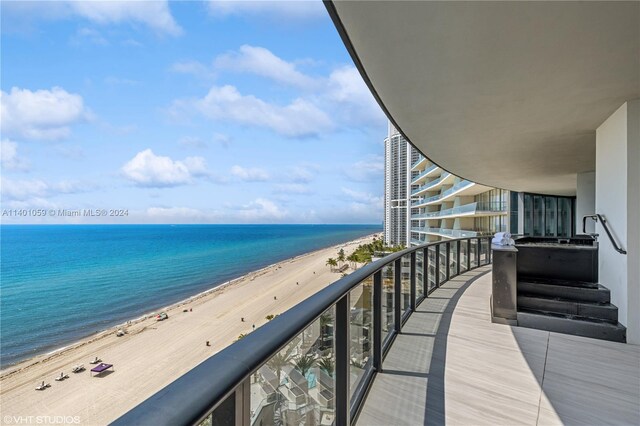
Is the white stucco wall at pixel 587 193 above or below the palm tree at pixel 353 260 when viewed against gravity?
above

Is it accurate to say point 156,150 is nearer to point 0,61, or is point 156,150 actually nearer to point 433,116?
point 0,61

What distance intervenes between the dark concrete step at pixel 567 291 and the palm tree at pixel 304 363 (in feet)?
14.8

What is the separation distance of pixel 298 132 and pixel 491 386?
74.0 meters

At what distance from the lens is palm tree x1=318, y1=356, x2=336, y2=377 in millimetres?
Answer: 1785

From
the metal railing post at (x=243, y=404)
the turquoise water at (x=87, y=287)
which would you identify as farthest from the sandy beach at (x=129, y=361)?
the metal railing post at (x=243, y=404)

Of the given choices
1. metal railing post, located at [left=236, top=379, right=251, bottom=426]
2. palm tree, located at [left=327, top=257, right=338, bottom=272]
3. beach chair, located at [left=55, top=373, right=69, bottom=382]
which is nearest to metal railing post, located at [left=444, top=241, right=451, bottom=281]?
metal railing post, located at [left=236, top=379, right=251, bottom=426]

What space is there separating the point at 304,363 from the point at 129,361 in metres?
19.9

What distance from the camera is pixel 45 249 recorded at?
247 feet

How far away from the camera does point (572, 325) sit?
4070 millimetres

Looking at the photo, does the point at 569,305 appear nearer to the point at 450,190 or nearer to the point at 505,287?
the point at 505,287

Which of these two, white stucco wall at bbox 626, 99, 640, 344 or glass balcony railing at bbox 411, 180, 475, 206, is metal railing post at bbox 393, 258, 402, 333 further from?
glass balcony railing at bbox 411, 180, 475, 206

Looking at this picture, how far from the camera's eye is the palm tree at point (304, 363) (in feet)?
4.69

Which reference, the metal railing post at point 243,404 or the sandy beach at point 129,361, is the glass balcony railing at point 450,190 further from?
the metal railing post at point 243,404

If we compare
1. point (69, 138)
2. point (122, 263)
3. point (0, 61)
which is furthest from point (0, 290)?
point (69, 138)
